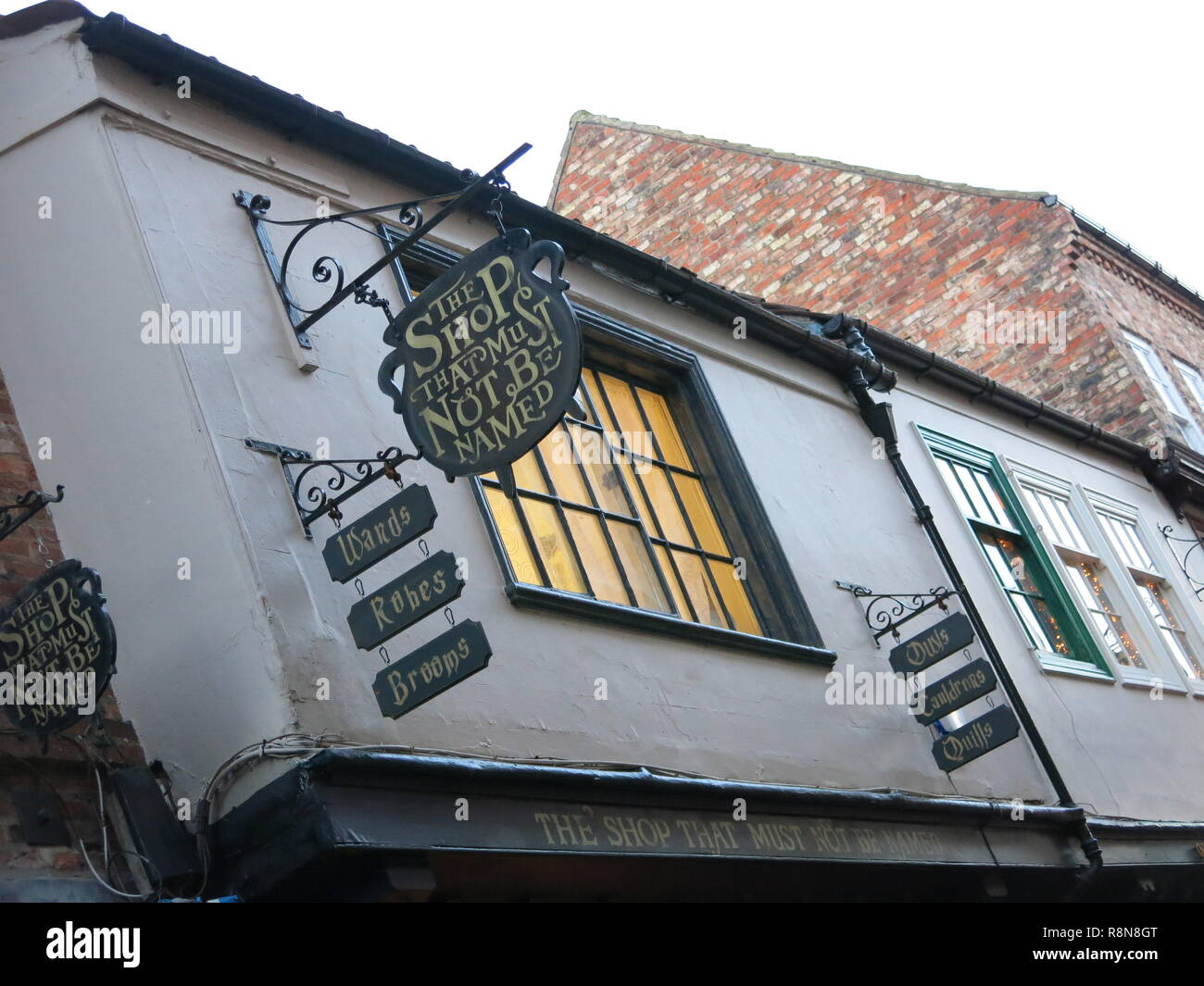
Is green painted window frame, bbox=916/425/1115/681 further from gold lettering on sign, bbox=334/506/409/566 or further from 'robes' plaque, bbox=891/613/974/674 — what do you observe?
gold lettering on sign, bbox=334/506/409/566

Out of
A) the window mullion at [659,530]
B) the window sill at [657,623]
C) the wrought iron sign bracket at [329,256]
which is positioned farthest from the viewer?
the window mullion at [659,530]

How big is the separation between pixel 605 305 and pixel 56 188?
3313 millimetres

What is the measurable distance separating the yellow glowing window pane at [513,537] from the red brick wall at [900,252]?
35.9ft

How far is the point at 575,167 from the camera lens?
18.8 metres

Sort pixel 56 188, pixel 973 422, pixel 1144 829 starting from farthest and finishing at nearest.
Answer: pixel 973 422 → pixel 1144 829 → pixel 56 188

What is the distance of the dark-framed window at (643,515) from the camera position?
668 cm

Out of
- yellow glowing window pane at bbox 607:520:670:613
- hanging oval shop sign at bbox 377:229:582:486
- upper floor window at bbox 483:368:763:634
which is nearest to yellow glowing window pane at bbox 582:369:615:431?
upper floor window at bbox 483:368:763:634

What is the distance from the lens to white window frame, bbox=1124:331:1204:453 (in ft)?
54.0

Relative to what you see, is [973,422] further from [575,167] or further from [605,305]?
[575,167]

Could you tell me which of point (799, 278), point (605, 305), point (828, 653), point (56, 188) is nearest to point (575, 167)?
point (799, 278)

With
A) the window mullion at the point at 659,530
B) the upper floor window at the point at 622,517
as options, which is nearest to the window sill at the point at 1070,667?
the upper floor window at the point at 622,517

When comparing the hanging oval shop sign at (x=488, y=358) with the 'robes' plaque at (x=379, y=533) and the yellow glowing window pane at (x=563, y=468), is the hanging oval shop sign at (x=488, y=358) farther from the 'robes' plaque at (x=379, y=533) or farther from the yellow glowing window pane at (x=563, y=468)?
the yellow glowing window pane at (x=563, y=468)

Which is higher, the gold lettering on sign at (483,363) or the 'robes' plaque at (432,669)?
the gold lettering on sign at (483,363)

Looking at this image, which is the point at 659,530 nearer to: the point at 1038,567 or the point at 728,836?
the point at 728,836
